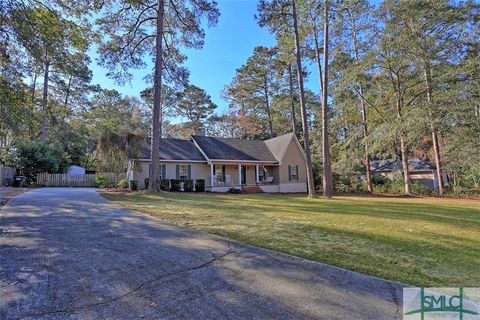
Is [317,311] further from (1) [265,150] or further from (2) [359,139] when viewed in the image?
(1) [265,150]

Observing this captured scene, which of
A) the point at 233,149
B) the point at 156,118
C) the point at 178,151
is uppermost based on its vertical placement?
the point at 156,118

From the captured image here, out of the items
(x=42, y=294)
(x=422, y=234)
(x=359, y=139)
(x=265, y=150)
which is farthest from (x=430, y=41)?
(x=42, y=294)

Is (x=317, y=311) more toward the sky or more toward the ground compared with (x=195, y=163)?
more toward the ground

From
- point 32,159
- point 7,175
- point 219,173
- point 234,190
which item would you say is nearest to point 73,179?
point 32,159

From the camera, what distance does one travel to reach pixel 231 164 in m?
23.7

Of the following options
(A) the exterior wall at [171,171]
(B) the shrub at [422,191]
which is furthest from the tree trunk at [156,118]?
(B) the shrub at [422,191]

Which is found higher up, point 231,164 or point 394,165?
point 231,164

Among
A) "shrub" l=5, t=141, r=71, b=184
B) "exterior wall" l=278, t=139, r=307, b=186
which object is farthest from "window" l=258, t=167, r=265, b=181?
"shrub" l=5, t=141, r=71, b=184

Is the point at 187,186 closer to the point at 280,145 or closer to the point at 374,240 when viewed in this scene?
the point at 280,145

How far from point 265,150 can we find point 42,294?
24.3 m

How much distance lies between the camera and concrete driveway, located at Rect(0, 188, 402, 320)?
9.16ft

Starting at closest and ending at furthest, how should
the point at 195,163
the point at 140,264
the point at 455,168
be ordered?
the point at 140,264 → the point at 455,168 → the point at 195,163

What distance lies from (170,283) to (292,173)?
912 inches

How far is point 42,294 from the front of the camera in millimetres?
3051
